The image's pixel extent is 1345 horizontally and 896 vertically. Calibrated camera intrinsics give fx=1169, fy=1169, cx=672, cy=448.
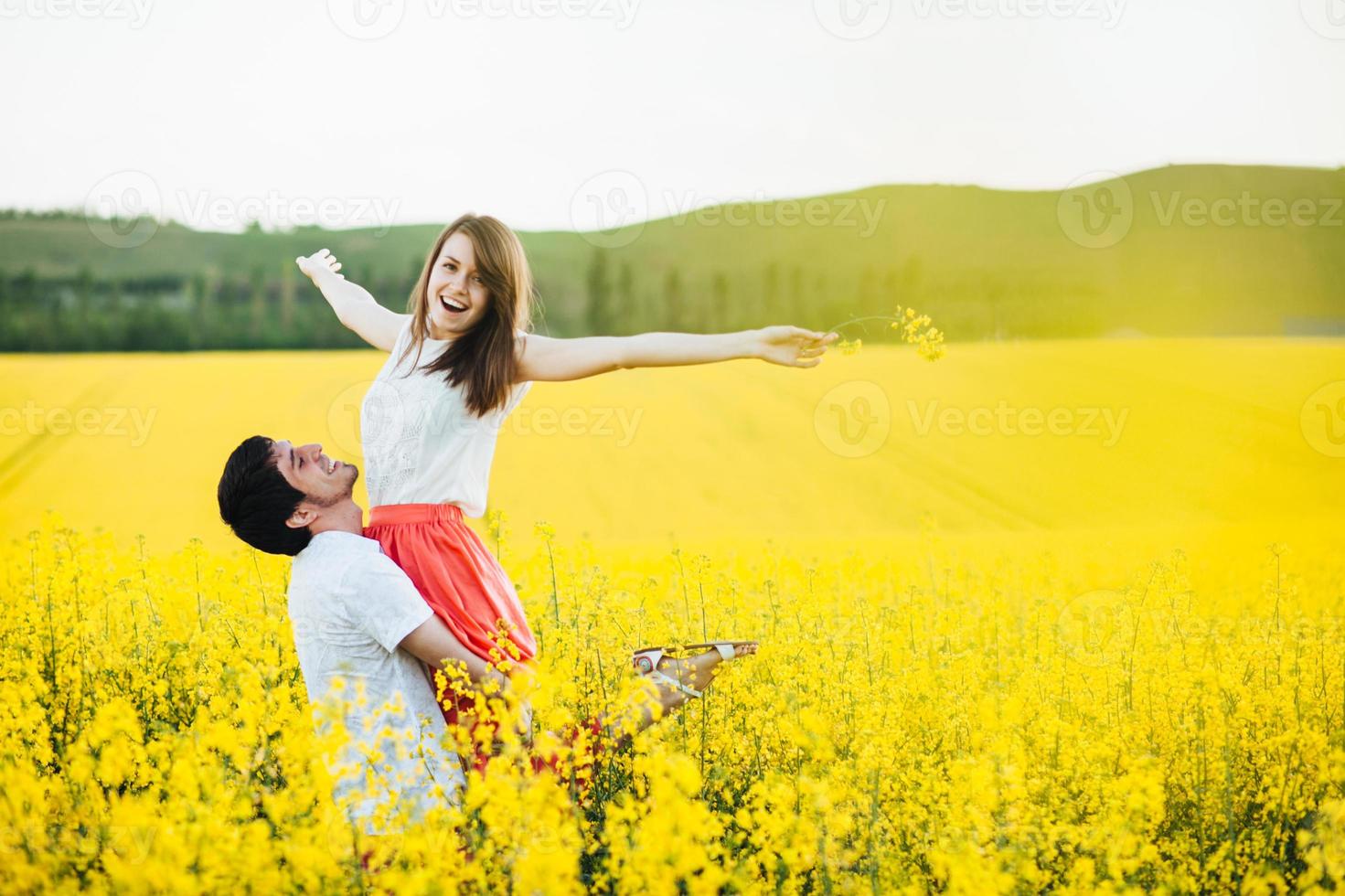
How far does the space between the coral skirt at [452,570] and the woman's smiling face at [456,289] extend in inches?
22.3

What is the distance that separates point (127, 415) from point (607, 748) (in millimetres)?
21932

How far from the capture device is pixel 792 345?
3.48 metres

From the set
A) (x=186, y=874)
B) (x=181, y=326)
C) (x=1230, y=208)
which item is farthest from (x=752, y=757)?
(x=1230, y=208)

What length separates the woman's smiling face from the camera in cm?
353

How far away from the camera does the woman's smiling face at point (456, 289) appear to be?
353cm

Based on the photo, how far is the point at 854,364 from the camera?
24.5m

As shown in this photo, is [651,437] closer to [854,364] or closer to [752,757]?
[854,364]

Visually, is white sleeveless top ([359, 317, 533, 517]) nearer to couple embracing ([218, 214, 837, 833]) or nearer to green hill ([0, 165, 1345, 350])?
couple embracing ([218, 214, 837, 833])
